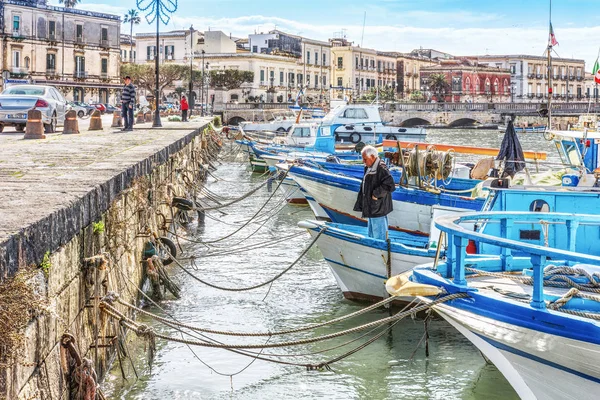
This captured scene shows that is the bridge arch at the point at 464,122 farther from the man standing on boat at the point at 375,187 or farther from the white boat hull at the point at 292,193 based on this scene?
the man standing on boat at the point at 375,187

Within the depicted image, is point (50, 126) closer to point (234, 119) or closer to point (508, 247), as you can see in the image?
point (508, 247)

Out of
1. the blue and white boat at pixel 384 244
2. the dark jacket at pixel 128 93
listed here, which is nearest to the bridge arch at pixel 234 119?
the dark jacket at pixel 128 93

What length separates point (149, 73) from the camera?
8131 centimetres

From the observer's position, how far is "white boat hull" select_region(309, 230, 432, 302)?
11773mm

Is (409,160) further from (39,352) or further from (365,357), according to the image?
(39,352)

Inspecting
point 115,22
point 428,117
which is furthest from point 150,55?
point 428,117

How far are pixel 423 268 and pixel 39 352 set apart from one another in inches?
155

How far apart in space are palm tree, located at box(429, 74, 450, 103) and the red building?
7.3 inches

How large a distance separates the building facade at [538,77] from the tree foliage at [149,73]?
50.9 metres

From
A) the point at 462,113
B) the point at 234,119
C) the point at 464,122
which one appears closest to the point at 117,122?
the point at 234,119

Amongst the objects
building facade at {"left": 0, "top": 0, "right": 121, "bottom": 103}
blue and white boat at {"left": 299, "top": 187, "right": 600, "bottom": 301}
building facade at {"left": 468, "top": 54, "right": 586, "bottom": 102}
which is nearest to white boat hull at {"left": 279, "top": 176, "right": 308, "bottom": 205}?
blue and white boat at {"left": 299, "top": 187, "right": 600, "bottom": 301}

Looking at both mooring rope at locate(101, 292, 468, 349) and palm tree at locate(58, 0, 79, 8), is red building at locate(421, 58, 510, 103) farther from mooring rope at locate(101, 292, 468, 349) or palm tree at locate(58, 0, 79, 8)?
mooring rope at locate(101, 292, 468, 349)

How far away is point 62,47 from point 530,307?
6916 cm

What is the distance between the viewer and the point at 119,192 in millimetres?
9820
